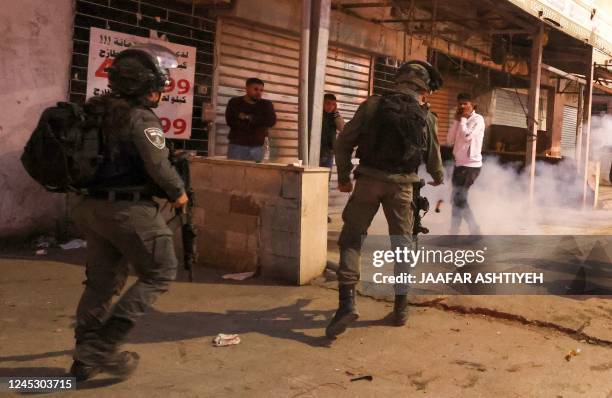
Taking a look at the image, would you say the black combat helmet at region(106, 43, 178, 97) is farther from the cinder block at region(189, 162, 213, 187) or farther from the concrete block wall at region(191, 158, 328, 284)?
the cinder block at region(189, 162, 213, 187)

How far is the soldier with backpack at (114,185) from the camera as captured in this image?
10.00 feet

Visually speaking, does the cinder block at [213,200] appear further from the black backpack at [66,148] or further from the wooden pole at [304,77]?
the black backpack at [66,148]

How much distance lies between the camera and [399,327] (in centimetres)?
457

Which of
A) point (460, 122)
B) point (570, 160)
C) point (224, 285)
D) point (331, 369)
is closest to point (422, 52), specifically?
point (570, 160)

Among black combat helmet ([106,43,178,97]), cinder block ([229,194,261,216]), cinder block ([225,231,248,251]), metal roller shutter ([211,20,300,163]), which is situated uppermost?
metal roller shutter ([211,20,300,163])

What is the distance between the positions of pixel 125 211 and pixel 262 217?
2739 millimetres

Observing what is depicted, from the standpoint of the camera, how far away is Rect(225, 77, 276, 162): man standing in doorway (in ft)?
25.8

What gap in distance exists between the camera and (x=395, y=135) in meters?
4.34

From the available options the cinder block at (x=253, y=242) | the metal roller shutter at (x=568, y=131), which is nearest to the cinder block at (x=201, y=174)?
the cinder block at (x=253, y=242)

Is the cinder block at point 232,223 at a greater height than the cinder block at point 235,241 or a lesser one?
greater

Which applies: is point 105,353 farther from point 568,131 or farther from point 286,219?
point 568,131

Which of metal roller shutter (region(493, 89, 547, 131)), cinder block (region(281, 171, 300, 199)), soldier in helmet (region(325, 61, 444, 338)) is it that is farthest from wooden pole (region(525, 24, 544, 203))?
metal roller shutter (region(493, 89, 547, 131))

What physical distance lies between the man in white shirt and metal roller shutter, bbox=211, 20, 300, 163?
3.10m

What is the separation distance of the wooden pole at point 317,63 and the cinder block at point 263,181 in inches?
31.0
